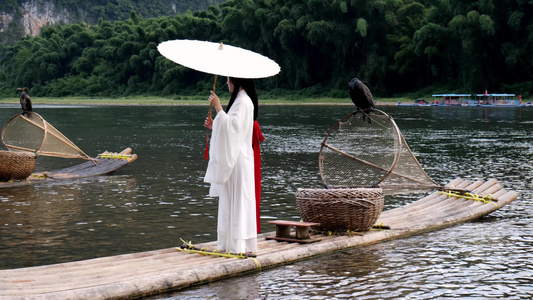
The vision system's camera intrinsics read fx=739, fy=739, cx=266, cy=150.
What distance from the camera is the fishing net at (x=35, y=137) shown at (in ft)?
49.1

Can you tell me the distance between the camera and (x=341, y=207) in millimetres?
8016

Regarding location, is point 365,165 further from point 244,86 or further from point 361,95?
point 244,86

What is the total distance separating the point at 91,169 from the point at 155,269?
966 centimetres

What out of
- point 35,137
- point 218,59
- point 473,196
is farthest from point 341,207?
point 35,137

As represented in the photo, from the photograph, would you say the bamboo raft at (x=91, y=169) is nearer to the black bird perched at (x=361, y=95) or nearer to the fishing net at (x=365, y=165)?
the fishing net at (x=365, y=165)

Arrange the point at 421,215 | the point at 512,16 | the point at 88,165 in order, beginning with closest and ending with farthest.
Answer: the point at 421,215
the point at 88,165
the point at 512,16

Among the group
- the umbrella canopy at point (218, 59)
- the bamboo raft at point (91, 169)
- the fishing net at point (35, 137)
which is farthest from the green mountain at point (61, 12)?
the umbrella canopy at point (218, 59)

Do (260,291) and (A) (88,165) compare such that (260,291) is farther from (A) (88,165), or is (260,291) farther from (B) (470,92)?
(B) (470,92)

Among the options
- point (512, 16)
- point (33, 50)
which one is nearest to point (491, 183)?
point (512, 16)

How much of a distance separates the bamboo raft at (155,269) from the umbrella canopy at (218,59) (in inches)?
68.4

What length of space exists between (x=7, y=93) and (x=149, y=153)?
77671 mm

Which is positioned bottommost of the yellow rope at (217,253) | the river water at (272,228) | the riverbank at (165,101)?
the riverbank at (165,101)

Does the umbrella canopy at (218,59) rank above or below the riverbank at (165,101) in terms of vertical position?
above

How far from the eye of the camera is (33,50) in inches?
4021
